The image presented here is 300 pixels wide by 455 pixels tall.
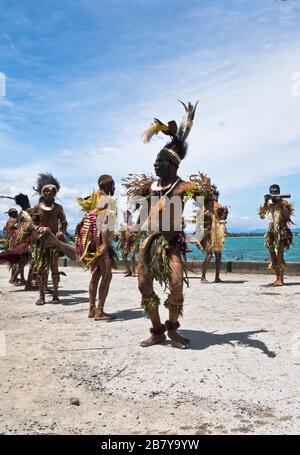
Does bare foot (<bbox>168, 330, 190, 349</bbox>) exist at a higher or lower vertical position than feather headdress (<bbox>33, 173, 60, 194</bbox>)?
lower

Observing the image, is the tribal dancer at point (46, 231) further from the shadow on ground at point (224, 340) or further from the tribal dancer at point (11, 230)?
the shadow on ground at point (224, 340)

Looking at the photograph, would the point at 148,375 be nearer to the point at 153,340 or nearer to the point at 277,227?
the point at 153,340

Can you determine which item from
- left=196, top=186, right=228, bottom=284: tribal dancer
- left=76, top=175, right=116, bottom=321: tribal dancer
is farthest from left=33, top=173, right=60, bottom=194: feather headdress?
left=196, top=186, right=228, bottom=284: tribal dancer

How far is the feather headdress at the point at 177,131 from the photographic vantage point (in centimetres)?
522

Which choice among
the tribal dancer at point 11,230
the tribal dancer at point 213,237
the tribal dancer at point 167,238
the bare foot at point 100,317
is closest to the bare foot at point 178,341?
the tribal dancer at point 167,238

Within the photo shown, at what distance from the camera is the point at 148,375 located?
409 cm

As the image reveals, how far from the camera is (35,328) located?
241 inches

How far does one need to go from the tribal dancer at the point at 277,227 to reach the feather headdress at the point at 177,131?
216 inches

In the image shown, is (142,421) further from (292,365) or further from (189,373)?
(292,365)

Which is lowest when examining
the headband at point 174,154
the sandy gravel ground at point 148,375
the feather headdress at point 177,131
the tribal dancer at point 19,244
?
the sandy gravel ground at point 148,375

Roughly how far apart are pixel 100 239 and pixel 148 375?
2953 millimetres

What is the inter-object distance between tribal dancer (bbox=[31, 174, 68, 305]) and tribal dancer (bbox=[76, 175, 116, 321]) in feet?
5.42

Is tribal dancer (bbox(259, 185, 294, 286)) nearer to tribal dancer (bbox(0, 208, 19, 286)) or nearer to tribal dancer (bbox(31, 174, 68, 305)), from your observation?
tribal dancer (bbox(31, 174, 68, 305))

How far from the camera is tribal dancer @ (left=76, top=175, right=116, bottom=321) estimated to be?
666cm
